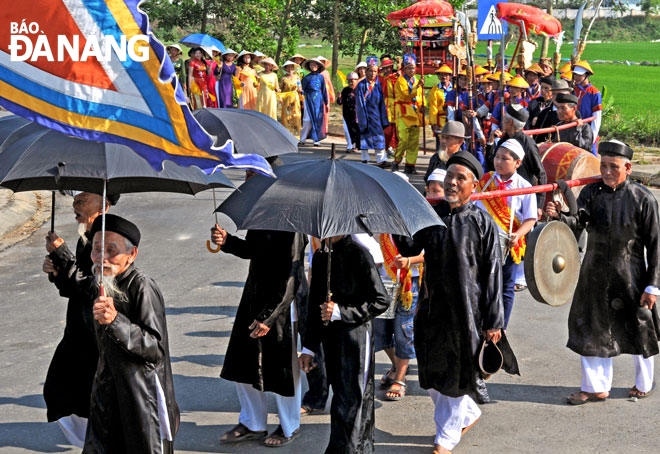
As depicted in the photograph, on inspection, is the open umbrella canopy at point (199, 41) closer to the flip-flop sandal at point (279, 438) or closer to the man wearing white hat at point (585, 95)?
the man wearing white hat at point (585, 95)

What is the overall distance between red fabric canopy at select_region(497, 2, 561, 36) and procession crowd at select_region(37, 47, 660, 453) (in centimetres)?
819

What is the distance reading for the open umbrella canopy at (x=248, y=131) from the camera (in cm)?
666

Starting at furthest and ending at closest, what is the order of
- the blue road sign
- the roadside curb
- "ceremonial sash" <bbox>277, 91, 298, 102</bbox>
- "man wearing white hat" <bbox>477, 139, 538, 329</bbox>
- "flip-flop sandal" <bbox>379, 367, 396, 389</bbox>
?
"ceremonial sash" <bbox>277, 91, 298, 102</bbox>, the blue road sign, the roadside curb, "man wearing white hat" <bbox>477, 139, 538, 329</bbox>, "flip-flop sandal" <bbox>379, 367, 396, 389</bbox>

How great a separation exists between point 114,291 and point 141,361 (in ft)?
1.18

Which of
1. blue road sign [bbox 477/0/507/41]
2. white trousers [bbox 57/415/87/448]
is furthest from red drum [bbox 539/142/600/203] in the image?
white trousers [bbox 57/415/87/448]

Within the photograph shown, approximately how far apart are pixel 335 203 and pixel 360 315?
2.41 feet

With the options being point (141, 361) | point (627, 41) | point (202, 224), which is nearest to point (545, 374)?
point (141, 361)

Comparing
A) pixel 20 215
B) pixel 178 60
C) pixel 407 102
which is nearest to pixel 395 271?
pixel 20 215

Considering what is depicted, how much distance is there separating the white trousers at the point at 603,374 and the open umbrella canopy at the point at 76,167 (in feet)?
9.81

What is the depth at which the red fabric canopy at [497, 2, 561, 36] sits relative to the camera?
1647 centimetres

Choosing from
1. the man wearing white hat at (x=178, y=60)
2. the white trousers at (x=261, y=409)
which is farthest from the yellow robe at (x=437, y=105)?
the white trousers at (x=261, y=409)
